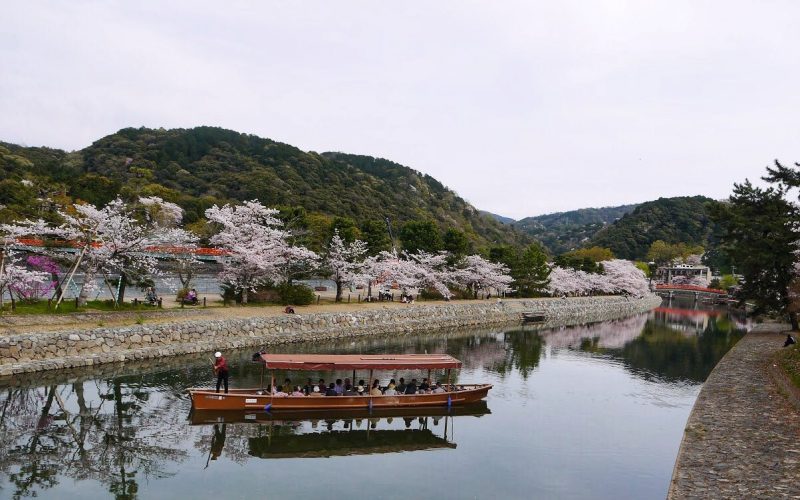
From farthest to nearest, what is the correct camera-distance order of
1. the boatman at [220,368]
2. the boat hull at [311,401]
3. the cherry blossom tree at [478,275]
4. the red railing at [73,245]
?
the cherry blossom tree at [478,275]
the red railing at [73,245]
the boat hull at [311,401]
the boatman at [220,368]

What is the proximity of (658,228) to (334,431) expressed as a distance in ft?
508

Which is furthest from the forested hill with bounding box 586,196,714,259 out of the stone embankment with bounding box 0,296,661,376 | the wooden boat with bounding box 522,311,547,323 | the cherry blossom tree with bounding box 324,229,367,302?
the cherry blossom tree with bounding box 324,229,367,302

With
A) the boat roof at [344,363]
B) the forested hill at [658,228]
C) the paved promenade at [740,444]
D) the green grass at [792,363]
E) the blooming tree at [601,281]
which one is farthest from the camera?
the forested hill at [658,228]

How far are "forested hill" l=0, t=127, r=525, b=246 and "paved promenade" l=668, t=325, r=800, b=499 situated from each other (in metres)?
56.4

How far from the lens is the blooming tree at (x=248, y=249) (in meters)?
37.5

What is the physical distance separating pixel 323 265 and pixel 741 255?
1222 inches

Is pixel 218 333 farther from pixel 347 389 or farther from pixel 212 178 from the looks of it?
pixel 212 178

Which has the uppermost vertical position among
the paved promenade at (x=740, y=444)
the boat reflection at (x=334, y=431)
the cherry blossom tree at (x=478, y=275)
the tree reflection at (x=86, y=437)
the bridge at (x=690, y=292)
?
the cherry blossom tree at (x=478, y=275)

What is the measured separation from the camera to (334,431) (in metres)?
19.7

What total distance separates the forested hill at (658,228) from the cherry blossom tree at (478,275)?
315 ft

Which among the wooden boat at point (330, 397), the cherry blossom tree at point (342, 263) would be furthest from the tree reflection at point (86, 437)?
the cherry blossom tree at point (342, 263)

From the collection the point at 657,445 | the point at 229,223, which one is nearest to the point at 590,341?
the point at 657,445

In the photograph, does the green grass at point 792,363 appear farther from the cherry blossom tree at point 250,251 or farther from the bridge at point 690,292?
the bridge at point 690,292

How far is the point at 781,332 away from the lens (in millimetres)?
42531
